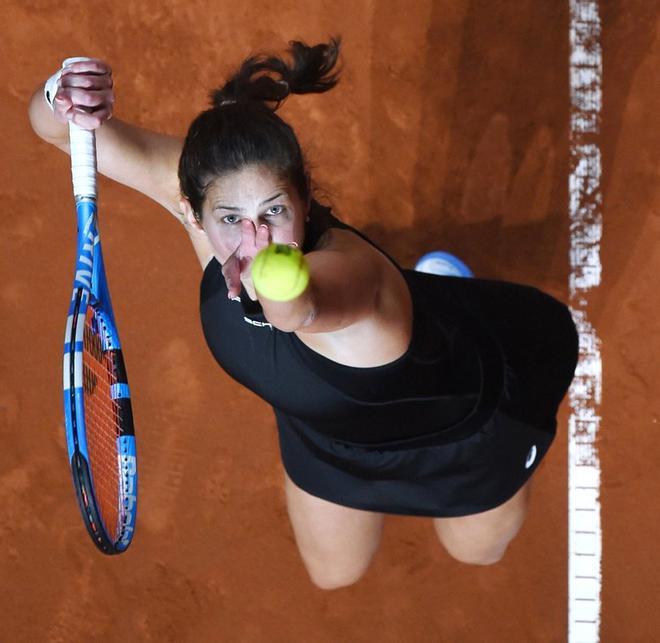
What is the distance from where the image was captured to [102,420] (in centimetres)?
197

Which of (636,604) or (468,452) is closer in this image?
(468,452)

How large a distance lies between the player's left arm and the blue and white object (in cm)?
105

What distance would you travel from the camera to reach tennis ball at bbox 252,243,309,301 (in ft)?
3.66

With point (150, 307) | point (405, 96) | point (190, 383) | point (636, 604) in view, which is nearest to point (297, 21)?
point (405, 96)

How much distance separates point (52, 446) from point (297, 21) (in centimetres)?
167

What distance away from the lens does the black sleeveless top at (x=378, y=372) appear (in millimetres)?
1684

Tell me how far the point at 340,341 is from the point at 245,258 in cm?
23

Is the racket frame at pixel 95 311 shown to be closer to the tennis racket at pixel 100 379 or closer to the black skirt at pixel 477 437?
the tennis racket at pixel 100 379

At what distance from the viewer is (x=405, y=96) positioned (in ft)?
9.49

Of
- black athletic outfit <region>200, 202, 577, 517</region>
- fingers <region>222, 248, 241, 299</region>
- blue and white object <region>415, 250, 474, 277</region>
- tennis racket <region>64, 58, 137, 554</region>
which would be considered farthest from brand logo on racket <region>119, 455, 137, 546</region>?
blue and white object <region>415, 250, 474, 277</region>

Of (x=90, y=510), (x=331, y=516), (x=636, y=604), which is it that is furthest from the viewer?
(x=636, y=604)

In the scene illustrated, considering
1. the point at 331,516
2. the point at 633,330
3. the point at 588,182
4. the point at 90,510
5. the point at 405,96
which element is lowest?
the point at 331,516

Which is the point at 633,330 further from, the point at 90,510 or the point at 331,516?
the point at 90,510

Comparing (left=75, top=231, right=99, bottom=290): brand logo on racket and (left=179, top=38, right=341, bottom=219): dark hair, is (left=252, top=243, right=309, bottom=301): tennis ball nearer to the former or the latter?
(left=179, top=38, right=341, bottom=219): dark hair
